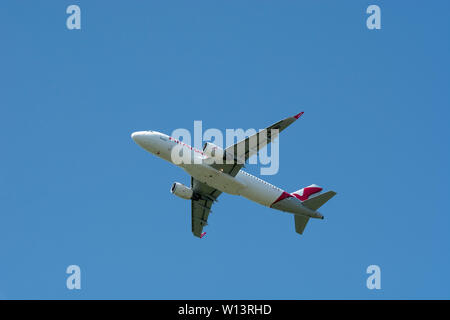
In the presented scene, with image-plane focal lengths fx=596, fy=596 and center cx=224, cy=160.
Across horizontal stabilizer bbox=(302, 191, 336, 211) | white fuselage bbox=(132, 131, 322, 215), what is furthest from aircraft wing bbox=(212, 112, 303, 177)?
horizontal stabilizer bbox=(302, 191, 336, 211)

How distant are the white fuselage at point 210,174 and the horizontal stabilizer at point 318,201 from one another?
297cm

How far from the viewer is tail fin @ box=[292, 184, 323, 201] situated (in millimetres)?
65688

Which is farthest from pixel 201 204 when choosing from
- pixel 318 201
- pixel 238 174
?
pixel 318 201

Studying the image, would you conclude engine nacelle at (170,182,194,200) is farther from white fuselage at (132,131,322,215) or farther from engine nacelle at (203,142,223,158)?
engine nacelle at (203,142,223,158)

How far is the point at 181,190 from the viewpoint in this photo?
66.7 meters

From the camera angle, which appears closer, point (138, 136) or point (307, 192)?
point (138, 136)

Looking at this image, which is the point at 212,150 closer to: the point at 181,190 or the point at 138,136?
the point at 138,136

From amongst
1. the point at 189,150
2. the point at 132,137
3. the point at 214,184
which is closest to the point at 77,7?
the point at 132,137

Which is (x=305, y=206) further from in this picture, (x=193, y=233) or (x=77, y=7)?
(x=77, y=7)

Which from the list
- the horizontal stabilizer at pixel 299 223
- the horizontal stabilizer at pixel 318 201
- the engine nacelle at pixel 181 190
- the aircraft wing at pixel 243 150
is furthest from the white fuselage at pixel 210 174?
the engine nacelle at pixel 181 190

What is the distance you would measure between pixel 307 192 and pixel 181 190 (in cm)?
1404

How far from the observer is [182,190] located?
6675cm

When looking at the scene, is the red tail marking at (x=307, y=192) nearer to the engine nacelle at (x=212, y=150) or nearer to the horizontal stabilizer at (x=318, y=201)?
the horizontal stabilizer at (x=318, y=201)

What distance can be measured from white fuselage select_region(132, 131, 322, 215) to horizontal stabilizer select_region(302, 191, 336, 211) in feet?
9.74
